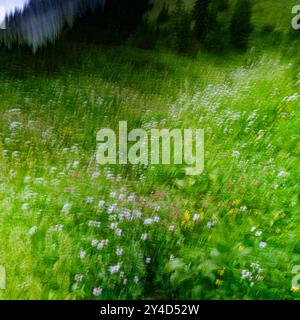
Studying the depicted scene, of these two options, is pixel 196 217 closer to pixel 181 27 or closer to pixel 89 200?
pixel 89 200

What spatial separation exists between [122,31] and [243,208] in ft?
8.38

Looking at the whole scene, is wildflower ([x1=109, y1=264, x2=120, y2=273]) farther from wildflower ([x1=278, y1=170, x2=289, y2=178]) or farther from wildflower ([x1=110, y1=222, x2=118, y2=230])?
wildflower ([x1=278, y1=170, x2=289, y2=178])

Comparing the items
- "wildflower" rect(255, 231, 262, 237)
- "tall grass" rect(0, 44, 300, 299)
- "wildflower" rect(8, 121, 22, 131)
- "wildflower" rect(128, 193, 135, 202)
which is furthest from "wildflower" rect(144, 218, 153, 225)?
"wildflower" rect(8, 121, 22, 131)

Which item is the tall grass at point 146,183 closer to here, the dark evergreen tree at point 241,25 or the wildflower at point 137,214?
the wildflower at point 137,214

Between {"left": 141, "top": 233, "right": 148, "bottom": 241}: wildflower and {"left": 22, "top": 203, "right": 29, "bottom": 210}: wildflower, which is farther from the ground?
{"left": 22, "top": 203, "right": 29, "bottom": 210}: wildflower

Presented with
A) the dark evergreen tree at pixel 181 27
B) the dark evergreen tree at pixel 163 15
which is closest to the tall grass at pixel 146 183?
the dark evergreen tree at pixel 181 27

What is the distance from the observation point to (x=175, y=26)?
19.2ft

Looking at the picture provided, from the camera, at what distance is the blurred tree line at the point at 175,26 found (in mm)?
5789

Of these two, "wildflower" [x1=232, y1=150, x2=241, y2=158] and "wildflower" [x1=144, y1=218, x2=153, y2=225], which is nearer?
"wildflower" [x1=144, y1=218, x2=153, y2=225]

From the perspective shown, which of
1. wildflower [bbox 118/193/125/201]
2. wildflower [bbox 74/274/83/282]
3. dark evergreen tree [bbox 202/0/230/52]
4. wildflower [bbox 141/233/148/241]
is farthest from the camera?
dark evergreen tree [bbox 202/0/230/52]

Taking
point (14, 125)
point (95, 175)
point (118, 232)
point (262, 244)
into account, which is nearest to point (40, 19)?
point (14, 125)

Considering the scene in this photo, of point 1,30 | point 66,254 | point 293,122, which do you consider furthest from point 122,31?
point 66,254

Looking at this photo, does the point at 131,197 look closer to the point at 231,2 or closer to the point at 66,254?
the point at 66,254

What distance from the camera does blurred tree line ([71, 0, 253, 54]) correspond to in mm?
5789
